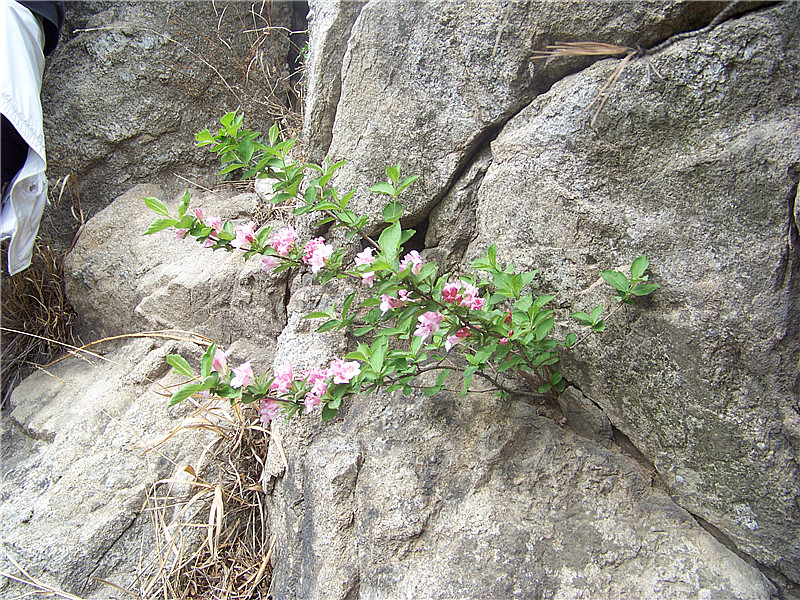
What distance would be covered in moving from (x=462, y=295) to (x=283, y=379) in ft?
1.87

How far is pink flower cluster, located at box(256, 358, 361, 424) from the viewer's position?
5.21 feet

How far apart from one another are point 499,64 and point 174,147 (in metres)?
2.05

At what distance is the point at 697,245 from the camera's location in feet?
4.82

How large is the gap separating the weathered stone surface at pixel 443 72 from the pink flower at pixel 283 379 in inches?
26.8

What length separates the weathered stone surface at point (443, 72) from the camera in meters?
1.61

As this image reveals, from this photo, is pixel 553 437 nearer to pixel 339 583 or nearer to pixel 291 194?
pixel 339 583

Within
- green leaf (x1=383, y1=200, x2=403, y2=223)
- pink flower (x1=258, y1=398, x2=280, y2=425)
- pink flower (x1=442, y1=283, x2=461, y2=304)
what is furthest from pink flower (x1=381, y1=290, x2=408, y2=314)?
pink flower (x1=258, y1=398, x2=280, y2=425)

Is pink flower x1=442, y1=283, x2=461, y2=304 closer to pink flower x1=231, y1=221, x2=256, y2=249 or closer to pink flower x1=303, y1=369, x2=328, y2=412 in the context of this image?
pink flower x1=303, y1=369, x2=328, y2=412

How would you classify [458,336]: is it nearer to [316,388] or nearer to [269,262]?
[316,388]

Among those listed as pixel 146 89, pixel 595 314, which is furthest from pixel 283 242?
pixel 146 89

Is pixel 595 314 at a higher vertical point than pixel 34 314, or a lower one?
lower

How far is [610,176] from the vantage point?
62.2 inches

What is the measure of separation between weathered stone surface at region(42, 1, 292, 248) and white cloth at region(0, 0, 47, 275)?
0.36m

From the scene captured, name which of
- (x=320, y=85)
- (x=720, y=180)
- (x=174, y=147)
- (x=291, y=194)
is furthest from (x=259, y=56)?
(x=720, y=180)
